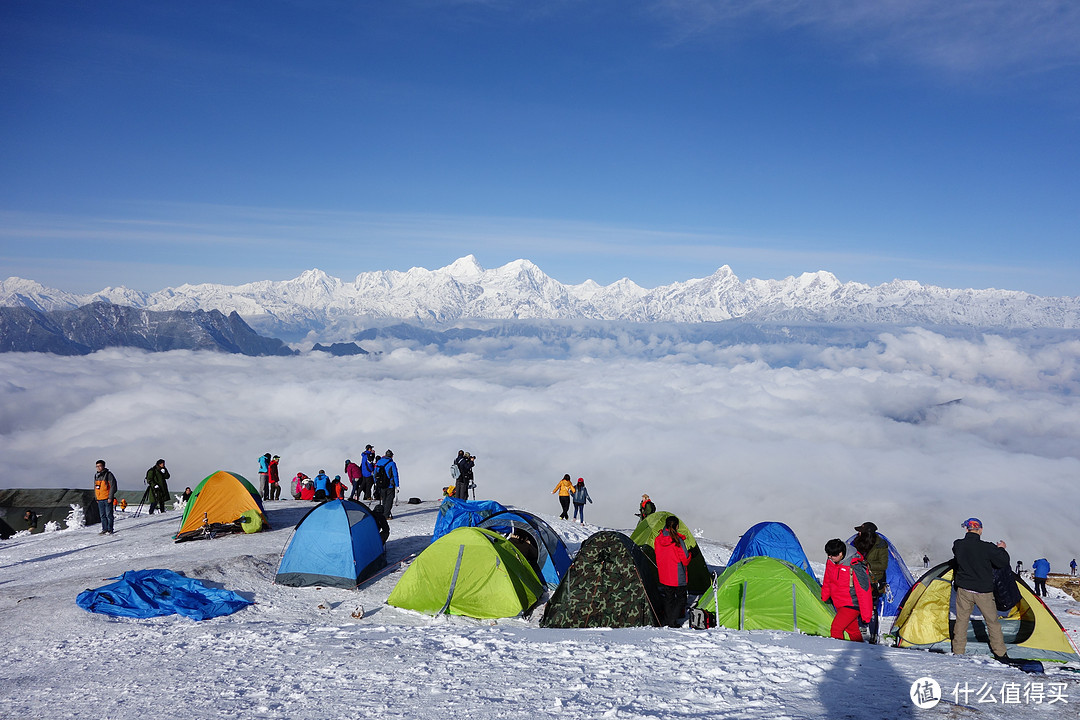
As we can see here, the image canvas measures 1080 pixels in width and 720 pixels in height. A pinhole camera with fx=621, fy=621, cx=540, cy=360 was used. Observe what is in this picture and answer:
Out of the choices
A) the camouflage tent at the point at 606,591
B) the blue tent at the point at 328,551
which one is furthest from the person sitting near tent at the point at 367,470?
the camouflage tent at the point at 606,591

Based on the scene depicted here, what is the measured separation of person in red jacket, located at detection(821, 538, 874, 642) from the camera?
10.2 m

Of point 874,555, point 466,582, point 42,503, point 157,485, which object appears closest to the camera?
point 874,555

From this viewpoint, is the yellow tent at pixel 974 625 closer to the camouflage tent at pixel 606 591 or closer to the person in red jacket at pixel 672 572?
the person in red jacket at pixel 672 572

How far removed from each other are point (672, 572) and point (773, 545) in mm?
4892

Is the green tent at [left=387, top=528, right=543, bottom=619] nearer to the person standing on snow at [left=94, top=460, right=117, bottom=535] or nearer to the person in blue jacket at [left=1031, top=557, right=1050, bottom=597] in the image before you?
the person standing on snow at [left=94, top=460, right=117, bottom=535]

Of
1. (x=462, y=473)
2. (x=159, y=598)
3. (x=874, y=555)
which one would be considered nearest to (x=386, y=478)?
(x=462, y=473)

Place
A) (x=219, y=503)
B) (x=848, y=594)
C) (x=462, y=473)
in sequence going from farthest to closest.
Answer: (x=462, y=473) → (x=219, y=503) → (x=848, y=594)

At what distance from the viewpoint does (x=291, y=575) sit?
14.5m

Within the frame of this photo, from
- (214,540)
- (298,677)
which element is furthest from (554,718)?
(214,540)

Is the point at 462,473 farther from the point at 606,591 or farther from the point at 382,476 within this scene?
the point at 606,591

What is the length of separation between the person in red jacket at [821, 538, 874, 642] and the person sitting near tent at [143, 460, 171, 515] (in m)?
22.9

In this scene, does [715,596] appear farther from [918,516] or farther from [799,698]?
[918,516]

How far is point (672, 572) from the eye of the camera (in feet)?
39.0

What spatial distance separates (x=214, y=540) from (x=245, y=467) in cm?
17993
